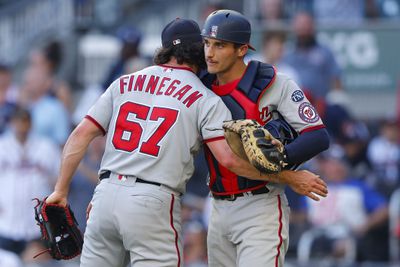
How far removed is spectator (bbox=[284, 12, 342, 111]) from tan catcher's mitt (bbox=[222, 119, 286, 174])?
6182 mm

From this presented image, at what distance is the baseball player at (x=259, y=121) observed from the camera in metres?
6.70

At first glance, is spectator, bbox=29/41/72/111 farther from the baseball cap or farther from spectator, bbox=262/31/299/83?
the baseball cap

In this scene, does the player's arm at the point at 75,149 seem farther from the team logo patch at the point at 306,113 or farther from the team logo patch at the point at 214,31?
the team logo patch at the point at 306,113

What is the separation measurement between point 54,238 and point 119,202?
617 millimetres

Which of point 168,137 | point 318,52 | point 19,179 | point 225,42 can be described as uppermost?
point 225,42

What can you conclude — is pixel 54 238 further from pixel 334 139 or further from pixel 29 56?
pixel 29 56

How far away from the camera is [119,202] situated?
21.7 feet

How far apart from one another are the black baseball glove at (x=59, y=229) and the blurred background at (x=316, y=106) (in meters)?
3.75

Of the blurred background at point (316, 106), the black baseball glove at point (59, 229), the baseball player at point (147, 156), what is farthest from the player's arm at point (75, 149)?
the blurred background at point (316, 106)

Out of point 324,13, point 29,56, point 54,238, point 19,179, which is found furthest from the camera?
point 29,56

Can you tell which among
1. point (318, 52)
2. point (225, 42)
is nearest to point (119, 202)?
point (225, 42)

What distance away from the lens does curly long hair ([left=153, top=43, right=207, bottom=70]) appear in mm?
6816

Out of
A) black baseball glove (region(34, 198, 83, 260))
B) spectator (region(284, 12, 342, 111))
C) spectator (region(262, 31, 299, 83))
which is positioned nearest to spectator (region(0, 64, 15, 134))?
spectator (region(262, 31, 299, 83))

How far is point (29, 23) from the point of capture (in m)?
17.3
